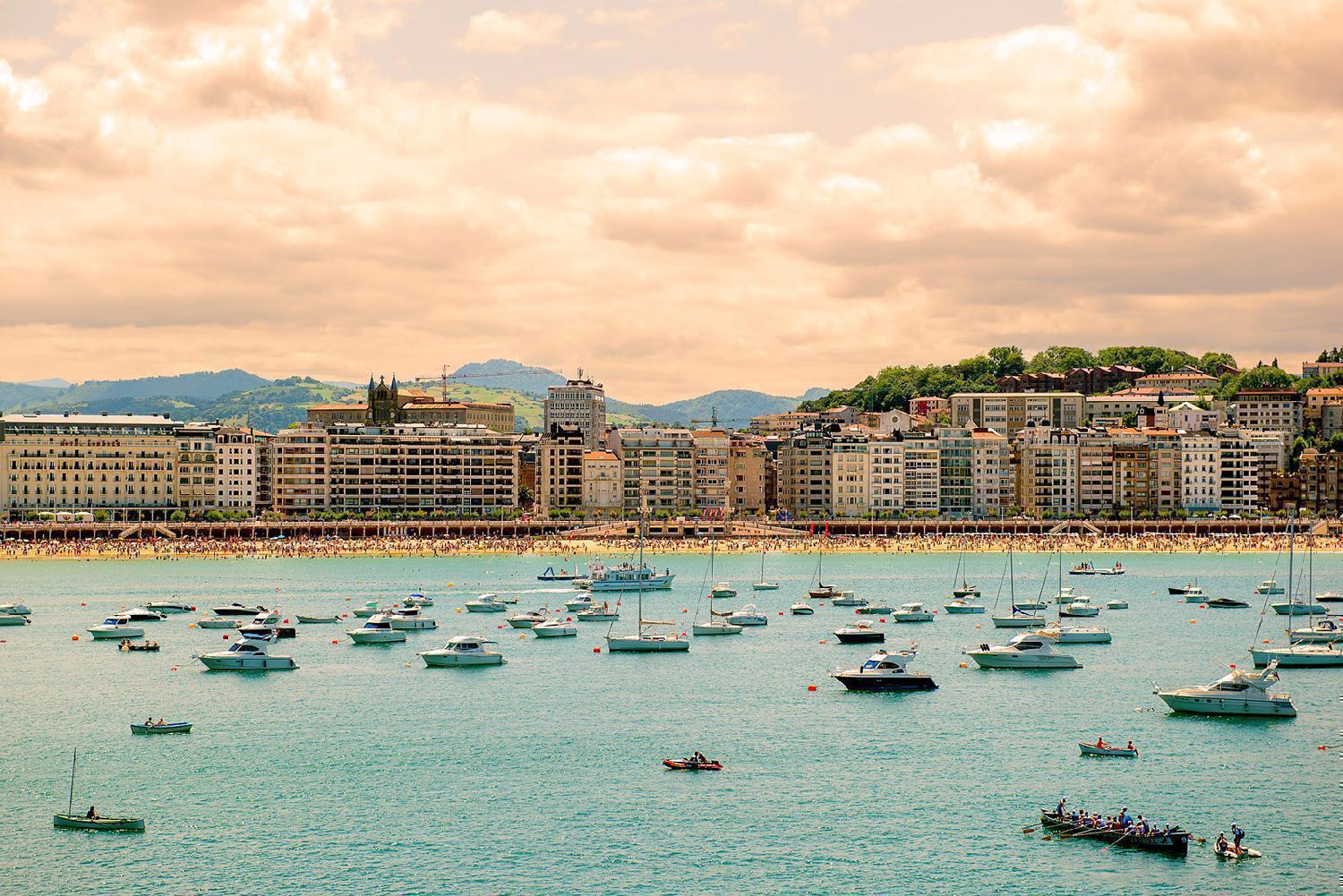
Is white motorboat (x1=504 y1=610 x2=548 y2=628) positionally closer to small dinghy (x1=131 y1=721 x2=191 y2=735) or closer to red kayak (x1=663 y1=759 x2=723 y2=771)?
small dinghy (x1=131 y1=721 x2=191 y2=735)

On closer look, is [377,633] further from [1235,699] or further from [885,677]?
[1235,699]

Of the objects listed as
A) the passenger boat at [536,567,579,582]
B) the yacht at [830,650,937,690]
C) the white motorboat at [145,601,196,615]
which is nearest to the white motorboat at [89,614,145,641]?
the white motorboat at [145,601,196,615]

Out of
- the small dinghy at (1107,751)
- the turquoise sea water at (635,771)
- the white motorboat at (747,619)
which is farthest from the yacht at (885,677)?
the white motorboat at (747,619)

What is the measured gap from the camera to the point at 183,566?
6693 inches

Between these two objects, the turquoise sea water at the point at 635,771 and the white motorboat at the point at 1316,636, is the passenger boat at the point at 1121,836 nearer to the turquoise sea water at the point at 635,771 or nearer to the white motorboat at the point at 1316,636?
the turquoise sea water at the point at 635,771

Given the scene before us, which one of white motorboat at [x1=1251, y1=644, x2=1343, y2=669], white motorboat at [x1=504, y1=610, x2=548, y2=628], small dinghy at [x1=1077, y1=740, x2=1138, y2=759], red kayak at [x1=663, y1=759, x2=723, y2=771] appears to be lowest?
red kayak at [x1=663, y1=759, x2=723, y2=771]

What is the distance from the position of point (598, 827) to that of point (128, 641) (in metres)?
52.5

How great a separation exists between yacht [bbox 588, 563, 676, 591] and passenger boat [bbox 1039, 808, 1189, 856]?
281ft

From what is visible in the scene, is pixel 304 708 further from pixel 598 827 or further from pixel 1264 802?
pixel 1264 802

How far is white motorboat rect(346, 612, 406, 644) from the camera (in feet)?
330

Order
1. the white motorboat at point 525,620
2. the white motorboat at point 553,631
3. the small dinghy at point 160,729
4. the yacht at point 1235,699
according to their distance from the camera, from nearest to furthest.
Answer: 1. the small dinghy at point 160,729
2. the yacht at point 1235,699
3. the white motorboat at point 553,631
4. the white motorboat at point 525,620

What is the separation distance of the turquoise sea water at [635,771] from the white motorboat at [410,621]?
6.87 feet

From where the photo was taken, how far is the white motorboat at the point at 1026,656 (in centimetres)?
8681

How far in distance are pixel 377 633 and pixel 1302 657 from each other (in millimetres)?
51480
